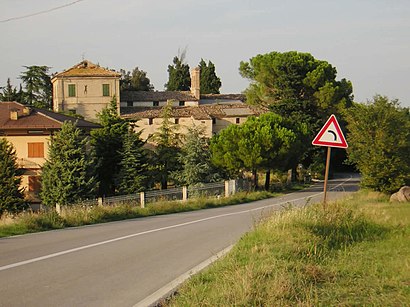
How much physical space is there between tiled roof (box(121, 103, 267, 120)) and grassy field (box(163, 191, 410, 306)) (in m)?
55.8

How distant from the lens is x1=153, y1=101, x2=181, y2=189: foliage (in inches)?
1998

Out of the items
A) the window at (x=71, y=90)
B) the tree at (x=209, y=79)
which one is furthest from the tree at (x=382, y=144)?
the tree at (x=209, y=79)

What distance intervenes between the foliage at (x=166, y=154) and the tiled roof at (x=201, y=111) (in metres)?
A: 14.4

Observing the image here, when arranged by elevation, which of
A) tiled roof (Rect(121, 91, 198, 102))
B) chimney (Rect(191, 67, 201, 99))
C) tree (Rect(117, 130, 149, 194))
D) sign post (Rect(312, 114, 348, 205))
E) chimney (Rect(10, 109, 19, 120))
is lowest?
tree (Rect(117, 130, 149, 194))

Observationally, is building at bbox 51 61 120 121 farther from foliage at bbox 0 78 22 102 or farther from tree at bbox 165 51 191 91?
tree at bbox 165 51 191 91

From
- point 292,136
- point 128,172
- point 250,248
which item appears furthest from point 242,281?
point 292,136

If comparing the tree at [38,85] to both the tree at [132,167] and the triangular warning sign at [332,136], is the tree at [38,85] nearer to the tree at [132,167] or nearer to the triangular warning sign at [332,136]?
the tree at [132,167]

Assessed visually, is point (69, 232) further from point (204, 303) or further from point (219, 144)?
point (219, 144)

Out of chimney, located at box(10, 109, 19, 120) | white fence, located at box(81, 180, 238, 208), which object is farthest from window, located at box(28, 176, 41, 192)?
white fence, located at box(81, 180, 238, 208)

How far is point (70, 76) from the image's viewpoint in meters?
72.4

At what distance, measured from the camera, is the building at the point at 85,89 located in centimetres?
7256

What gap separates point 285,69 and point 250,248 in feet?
171

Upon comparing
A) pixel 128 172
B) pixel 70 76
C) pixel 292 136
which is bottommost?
pixel 128 172

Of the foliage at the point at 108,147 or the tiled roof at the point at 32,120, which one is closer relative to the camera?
the foliage at the point at 108,147
